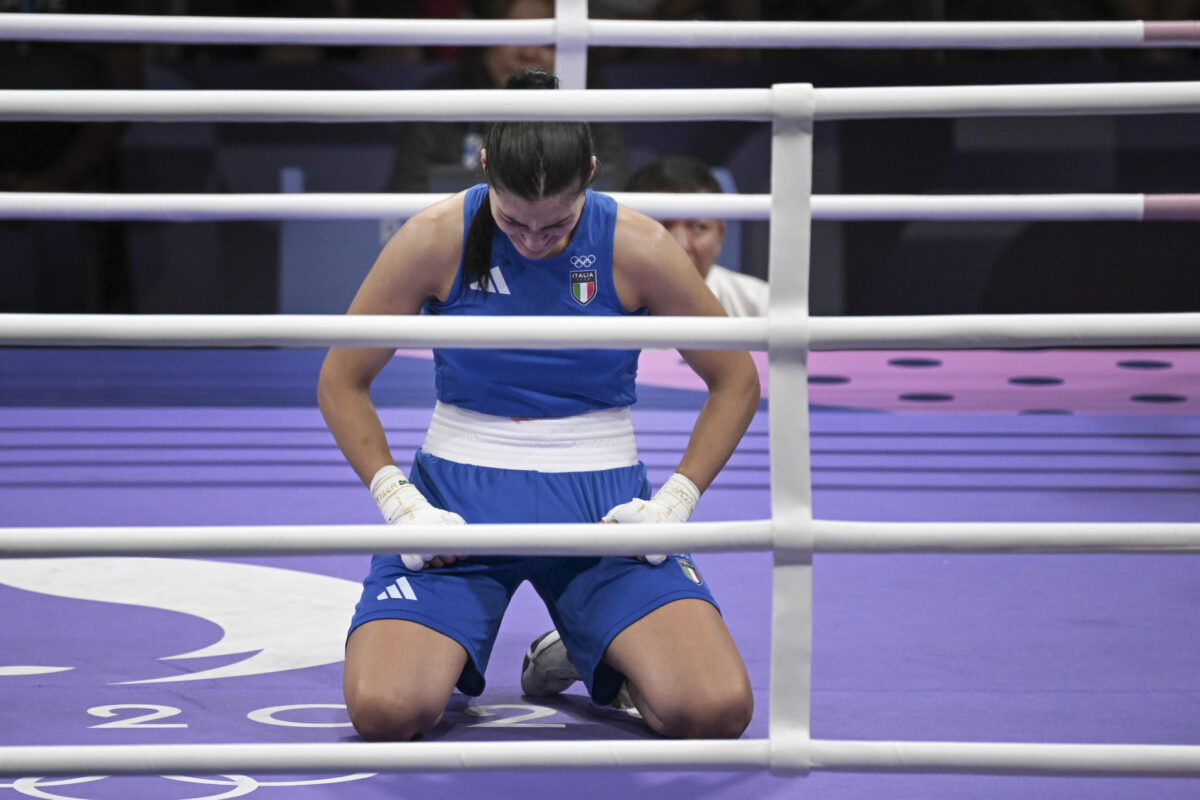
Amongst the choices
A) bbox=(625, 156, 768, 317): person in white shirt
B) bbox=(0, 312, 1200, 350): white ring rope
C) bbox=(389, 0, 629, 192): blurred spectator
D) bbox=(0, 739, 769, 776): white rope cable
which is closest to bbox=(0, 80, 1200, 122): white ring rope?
bbox=(0, 312, 1200, 350): white ring rope

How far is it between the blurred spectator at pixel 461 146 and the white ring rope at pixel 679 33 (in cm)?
140

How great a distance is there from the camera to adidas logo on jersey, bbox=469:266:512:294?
61.2 inches

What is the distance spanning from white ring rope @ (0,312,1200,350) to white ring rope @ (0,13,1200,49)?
94 centimetres

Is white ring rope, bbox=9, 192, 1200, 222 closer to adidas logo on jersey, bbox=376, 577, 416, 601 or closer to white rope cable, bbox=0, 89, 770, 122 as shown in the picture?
white rope cable, bbox=0, 89, 770, 122

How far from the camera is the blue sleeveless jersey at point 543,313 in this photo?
155cm

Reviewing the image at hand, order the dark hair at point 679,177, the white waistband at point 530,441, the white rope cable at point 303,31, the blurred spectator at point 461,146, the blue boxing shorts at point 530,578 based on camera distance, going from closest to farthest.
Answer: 1. the blue boxing shorts at point 530,578
2. the white waistband at point 530,441
3. the white rope cable at point 303,31
4. the dark hair at point 679,177
5. the blurred spectator at point 461,146

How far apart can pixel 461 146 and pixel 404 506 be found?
8.12 ft

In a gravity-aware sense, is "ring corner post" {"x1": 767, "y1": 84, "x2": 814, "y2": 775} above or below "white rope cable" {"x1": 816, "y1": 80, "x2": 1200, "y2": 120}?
below

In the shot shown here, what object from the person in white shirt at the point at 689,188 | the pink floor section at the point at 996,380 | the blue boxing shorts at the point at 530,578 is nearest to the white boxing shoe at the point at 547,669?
the blue boxing shorts at the point at 530,578

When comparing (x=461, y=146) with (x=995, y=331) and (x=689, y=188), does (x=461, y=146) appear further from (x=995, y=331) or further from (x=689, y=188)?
(x=995, y=331)

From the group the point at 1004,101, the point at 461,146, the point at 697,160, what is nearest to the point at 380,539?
the point at 1004,101

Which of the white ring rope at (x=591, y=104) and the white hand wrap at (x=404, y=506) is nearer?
the white ring rope at (x=591, y=104)

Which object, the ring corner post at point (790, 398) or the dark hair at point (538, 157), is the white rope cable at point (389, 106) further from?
the dark hair at point (538, 157)

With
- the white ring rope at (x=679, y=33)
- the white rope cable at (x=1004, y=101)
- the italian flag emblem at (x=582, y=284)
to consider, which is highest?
the white ring rope at (x=679, y=33)
